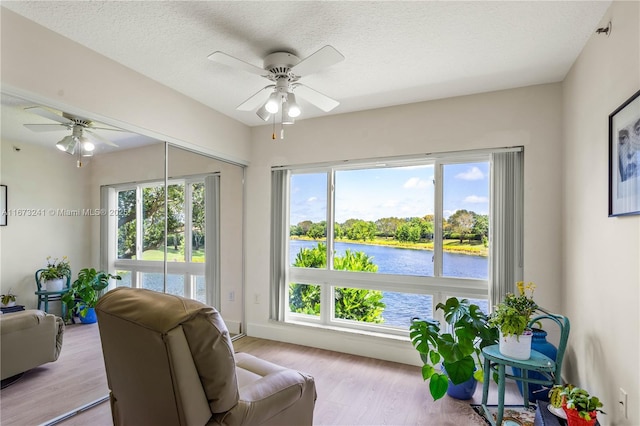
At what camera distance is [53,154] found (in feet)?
7.32

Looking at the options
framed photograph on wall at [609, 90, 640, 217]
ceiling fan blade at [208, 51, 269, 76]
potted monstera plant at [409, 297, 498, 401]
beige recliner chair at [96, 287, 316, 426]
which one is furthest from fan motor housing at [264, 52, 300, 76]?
potted monstera plant at [409, 297, 498, 401]

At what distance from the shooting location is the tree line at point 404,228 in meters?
3.11

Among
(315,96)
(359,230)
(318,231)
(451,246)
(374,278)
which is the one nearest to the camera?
(315,96)

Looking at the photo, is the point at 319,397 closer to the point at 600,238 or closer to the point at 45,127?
the point at 600,238

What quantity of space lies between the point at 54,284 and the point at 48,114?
115 cm

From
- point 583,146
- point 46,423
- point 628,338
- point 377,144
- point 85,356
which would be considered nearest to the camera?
point 628,338

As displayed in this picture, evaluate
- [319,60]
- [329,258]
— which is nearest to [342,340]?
[329,258]

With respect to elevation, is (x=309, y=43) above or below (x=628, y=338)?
above

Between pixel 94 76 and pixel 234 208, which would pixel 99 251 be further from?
pixel 234 208

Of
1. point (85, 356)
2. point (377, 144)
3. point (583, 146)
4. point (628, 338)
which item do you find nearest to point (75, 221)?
point (85, 356)

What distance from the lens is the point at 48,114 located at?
2.13m

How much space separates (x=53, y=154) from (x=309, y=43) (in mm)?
1906

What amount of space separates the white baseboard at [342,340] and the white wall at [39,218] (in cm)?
212

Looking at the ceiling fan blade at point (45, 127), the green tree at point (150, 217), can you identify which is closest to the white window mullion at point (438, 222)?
the green tree at point (150, 217)
